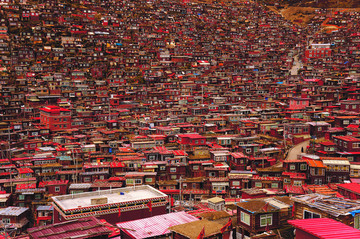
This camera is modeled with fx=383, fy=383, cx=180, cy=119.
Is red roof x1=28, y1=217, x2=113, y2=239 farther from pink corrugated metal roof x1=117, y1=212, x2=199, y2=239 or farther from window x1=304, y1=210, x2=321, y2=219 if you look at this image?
window x1=304, y1=210, x2=321, y2=219

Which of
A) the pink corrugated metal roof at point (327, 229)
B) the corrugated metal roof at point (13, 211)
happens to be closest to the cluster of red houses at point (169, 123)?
the corrugated metal roof at point (13, 211)

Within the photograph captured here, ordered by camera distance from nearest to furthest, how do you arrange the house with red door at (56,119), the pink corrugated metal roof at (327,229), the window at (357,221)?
the pink corrugated metal roof at (327,229), the window at (357,221), the house with red door at (56,119)

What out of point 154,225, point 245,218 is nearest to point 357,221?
point 245,218

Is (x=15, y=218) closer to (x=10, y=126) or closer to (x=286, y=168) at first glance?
(x=286, y=168)

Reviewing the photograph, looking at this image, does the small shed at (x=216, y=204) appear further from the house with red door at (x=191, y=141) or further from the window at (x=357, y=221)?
the house with red door at (x=191, y=141)

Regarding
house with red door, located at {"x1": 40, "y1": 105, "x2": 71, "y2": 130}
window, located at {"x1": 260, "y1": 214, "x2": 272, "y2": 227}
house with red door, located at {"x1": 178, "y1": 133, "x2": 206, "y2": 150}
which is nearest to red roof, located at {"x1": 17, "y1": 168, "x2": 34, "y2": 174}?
house with red door, located at {"x1": 178, "y1": 133, "x2": 206, "y2": 150}

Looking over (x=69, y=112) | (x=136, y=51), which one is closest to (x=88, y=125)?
(x=69, y=112)
